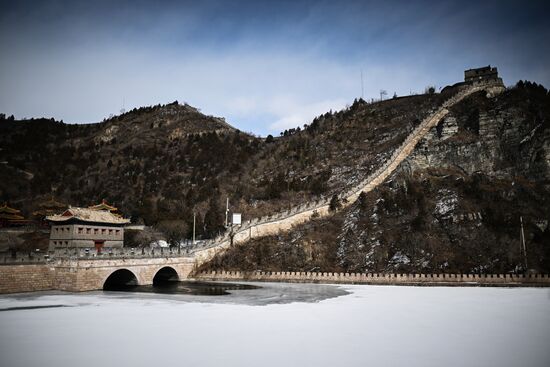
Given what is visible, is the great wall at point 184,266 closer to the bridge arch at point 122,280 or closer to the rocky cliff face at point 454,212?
the bridge arch at point 122,280

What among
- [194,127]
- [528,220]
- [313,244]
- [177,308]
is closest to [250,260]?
[313,244]

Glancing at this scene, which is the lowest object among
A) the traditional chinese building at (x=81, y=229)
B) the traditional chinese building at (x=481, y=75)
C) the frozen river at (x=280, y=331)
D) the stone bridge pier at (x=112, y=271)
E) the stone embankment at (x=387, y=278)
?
the frozen river at (x=280, y=331)

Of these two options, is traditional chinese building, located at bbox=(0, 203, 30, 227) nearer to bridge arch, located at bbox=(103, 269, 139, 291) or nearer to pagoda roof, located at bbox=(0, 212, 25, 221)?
pagoda roof, located at bbox=(0, 212, 25, 221)

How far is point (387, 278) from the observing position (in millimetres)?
38188

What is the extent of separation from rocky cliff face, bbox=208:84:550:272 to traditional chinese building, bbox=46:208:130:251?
58.7ft

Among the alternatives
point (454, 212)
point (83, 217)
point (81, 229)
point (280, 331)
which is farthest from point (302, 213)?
point (280, 331)

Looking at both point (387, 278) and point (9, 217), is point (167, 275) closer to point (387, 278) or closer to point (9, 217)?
point (387, 278)

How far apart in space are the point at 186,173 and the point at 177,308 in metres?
80.6

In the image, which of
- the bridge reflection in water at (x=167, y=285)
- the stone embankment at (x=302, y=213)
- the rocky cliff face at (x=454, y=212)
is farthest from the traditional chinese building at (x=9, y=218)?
the rocky cliff face at (x=454, y=212)

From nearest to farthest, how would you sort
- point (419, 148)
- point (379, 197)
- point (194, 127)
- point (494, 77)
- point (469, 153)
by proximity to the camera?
1. point (379, 197)
2. point (469, 153)
3. point (419, 148)
4. point (494, 77)
5. point (194, 127)

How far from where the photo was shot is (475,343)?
15.4 metres

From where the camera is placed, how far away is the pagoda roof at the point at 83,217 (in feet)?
165

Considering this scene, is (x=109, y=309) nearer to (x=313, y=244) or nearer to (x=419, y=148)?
(x=313, y=244)

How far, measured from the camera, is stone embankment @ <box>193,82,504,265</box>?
165 feet
